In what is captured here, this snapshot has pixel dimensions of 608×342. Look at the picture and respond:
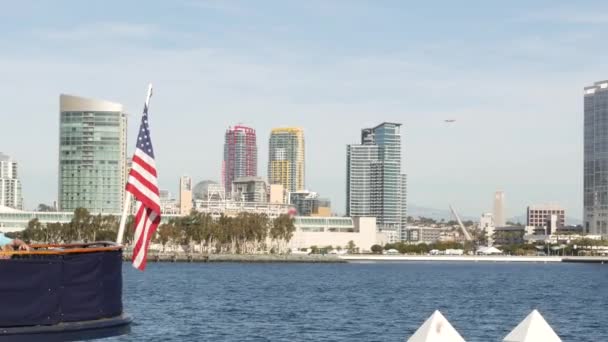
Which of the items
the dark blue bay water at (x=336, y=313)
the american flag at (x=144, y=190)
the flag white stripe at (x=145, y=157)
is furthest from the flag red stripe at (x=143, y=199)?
the dark blue bay water at (x=336, y=313)

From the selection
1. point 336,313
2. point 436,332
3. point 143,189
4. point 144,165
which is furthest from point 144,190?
point 336,313

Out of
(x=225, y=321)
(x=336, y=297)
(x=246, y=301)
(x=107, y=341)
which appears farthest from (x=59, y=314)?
(x=336, y=297)

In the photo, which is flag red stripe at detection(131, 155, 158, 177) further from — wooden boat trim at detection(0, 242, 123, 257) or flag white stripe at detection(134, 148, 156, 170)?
wooden boat trim at detection(0, 242, 123, 257)

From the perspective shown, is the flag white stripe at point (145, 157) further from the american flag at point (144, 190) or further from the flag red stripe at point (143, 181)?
the flag red stripe at point (143, 181)

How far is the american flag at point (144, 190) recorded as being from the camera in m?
24.3

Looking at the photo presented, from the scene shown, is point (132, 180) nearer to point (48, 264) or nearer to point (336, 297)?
point (48, 264)

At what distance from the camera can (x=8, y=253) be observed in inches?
931

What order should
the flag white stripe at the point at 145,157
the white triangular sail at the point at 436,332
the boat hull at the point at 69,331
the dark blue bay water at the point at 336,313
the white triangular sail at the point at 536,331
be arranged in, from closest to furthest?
the white triangular sail at the point at 436,332
the boat hull at the point at 69,331
the white triangular sail at the point at 536,331
the flag white stripe at the point at 145,157
the dark blue bay water at the point at 336,313

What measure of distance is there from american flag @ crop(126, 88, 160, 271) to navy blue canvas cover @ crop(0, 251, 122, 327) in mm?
644

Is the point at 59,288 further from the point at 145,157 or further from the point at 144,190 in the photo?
the point at 145,157

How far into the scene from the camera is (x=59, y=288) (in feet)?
79.3

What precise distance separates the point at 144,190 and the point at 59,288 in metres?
2.69

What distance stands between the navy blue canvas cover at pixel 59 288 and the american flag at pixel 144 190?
25.4 inches

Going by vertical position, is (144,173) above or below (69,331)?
above
